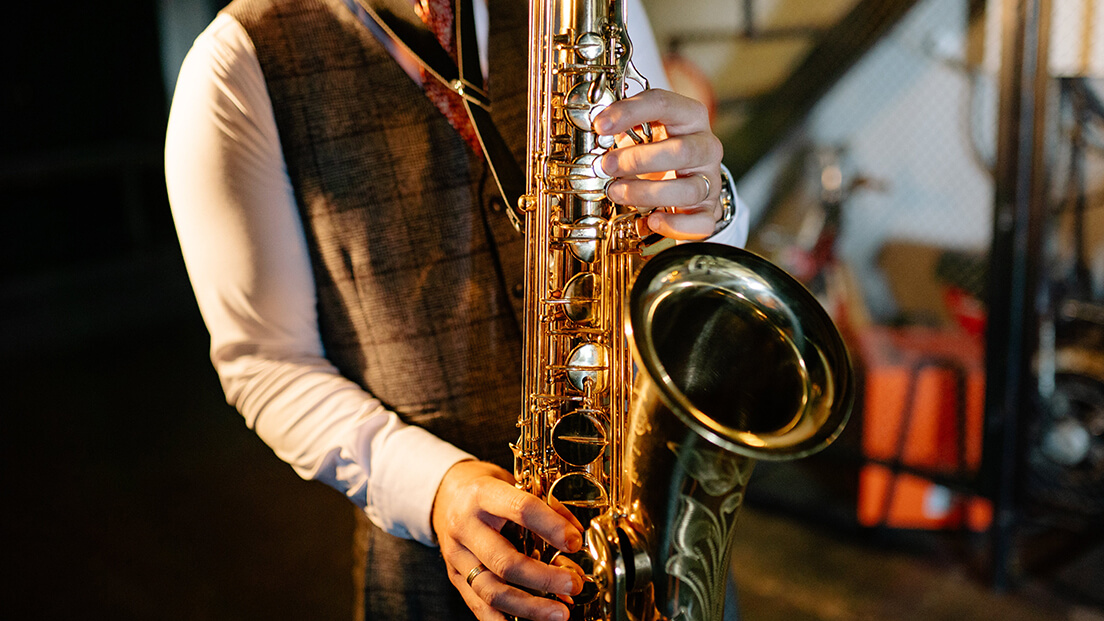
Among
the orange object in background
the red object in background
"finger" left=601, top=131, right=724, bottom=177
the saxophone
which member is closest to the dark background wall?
the saxophone

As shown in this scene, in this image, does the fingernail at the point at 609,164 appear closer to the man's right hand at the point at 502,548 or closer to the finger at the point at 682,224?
the finger at the point at 682,224

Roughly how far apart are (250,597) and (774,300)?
2.51m

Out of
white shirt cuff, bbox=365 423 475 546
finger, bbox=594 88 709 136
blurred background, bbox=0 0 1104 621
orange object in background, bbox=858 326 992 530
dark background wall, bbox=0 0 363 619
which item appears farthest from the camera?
dark background wall, bbox=0 0 363 619

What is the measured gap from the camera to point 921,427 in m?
2.91

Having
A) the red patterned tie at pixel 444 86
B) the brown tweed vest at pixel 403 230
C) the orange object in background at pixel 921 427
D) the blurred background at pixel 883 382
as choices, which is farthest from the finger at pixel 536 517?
the orange object in background at pixel 921 427

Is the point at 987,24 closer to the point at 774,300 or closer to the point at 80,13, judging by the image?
the point at 774,300

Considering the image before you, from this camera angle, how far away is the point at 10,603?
2838mm

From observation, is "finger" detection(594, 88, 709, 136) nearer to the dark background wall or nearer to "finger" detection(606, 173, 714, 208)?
"finger" detection(606, 173, 714, 208)

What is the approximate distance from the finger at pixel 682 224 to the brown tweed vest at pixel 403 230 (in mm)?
274

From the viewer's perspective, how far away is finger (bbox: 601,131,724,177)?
915 millimetres

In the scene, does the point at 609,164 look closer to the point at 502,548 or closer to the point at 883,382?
the point at 502,548

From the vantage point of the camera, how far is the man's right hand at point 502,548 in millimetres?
931

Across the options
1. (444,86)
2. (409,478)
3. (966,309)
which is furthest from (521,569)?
(966,309)

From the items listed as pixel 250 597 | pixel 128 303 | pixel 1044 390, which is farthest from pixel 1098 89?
pixel 128 303
